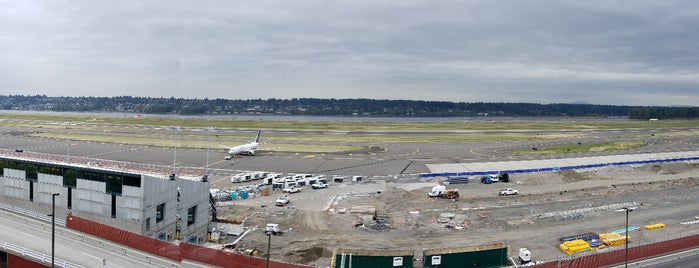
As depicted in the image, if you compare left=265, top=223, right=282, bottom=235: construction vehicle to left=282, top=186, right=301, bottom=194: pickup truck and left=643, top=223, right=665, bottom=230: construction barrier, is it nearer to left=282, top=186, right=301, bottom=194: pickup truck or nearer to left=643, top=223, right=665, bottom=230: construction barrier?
left=282, top=186, right=301, bottom=194: pickup truck

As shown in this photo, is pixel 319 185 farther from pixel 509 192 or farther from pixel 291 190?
pixel 509 192

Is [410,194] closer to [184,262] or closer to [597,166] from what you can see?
[184,262]

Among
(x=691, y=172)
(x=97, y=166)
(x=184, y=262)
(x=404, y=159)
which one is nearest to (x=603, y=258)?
(x=184, y=262)

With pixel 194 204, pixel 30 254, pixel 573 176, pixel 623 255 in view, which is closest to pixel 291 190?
pixel 194 204

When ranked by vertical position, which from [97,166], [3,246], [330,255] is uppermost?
[97,166]

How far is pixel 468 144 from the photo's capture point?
14662cm

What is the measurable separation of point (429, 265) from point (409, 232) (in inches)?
539

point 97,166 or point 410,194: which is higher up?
point 97,166

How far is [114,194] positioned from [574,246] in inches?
1728

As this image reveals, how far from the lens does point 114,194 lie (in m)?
45.4

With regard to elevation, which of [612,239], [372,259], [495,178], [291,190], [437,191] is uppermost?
[495,178]

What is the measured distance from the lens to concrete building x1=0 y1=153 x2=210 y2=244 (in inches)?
1743

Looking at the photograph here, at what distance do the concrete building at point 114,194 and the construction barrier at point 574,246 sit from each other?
36.3 metres

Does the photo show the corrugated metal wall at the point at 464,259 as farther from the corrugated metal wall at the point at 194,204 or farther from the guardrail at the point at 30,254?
the guardrail at the point at 30,254
